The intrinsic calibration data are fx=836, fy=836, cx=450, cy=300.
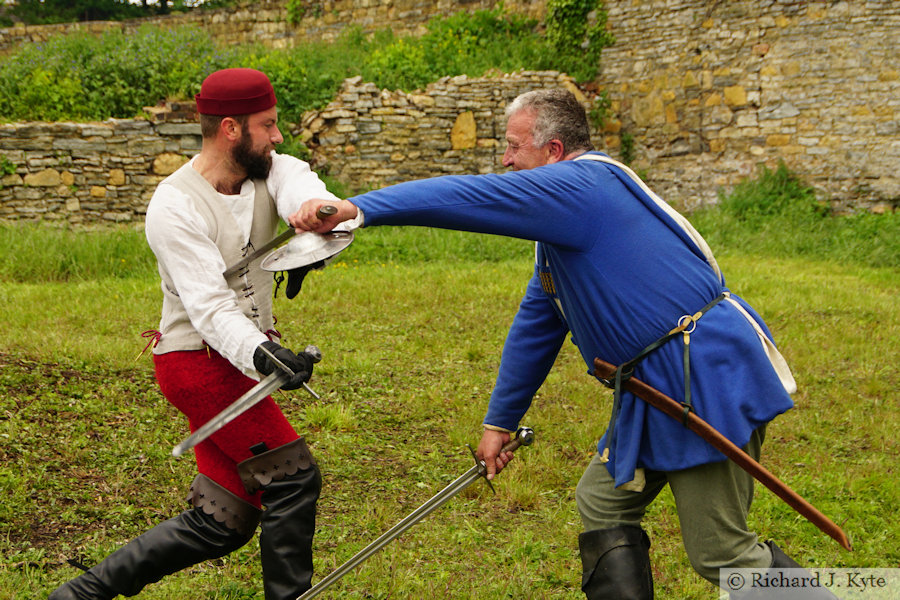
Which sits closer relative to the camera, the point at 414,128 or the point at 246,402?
the point at 246,402

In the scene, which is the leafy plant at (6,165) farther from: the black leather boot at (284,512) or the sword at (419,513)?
the sword at (419,513)

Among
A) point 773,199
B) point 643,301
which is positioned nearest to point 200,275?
point 643,301

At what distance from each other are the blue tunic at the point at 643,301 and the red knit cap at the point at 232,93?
0.86m

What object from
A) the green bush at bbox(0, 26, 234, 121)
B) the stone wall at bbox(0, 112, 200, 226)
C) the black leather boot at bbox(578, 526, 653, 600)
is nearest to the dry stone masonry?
Result: the stone wall at bbox(0, 112, 200, 226)

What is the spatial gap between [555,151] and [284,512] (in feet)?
4.78

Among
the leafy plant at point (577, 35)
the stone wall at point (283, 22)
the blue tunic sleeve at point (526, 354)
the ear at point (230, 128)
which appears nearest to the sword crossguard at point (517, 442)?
the blue tunic sleeve at point (526, 354)

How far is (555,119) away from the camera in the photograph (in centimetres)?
265

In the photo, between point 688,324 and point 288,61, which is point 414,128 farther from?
point 688,324

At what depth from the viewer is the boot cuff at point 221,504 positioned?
2785 millimetres

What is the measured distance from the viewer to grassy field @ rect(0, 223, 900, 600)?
365cm

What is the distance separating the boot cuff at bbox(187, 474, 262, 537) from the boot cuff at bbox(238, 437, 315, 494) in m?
0.09

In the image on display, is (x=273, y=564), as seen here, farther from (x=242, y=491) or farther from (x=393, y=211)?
(x=393, y=211)

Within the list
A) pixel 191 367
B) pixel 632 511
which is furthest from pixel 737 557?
pixel 191 367

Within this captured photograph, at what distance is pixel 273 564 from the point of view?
8.96 ft
